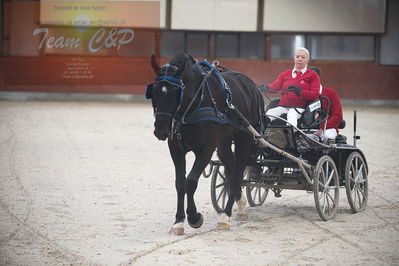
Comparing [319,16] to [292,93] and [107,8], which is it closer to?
[107,8]

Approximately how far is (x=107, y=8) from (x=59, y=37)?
1762 mm

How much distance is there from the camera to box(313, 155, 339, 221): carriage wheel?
8.08 meters

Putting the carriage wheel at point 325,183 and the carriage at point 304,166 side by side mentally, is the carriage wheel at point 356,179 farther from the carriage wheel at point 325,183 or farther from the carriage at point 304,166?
the carriage wheel at point 325,183

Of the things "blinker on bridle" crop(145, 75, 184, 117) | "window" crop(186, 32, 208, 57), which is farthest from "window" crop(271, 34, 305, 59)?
"blinker on bridle" crop(145, 75, 184, 117)

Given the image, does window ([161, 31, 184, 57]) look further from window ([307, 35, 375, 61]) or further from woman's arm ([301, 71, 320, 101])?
woman's arm ([301, 71, 320, 101])

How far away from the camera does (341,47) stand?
2803 centimetres

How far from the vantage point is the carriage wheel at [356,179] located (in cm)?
852

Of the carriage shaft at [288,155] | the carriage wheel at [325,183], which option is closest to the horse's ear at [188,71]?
the carriage shaft at [288,155]

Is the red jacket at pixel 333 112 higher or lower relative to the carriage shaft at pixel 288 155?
higher

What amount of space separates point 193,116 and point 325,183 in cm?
176

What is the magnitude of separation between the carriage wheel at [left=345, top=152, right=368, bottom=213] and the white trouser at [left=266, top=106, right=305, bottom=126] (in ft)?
2.12

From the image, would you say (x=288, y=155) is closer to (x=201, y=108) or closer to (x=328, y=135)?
(x=328, y=135)

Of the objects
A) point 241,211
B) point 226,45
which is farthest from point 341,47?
point 241,211

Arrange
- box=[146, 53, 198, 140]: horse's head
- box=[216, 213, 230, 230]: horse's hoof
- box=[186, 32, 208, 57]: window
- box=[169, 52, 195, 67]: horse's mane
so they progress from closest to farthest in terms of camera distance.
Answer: box=[146, 53, 198, 140]: horse's head, box=[169, 52, 195, 67]: horse's mane, box=[216, 213, 230, 230]: horse's hoof, box=[186, 32, 208, 57]: window
